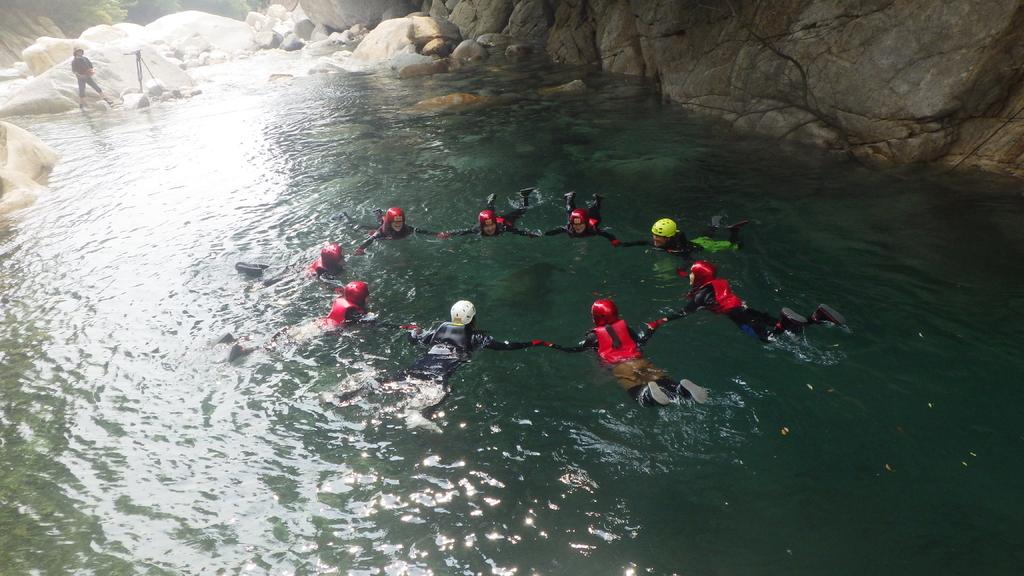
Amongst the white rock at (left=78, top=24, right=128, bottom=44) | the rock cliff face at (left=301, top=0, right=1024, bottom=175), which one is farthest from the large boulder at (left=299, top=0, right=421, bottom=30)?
the rock cliff face at (left=301, top=0, right=1024, bottom=175)

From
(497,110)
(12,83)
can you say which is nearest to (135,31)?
(12,83)

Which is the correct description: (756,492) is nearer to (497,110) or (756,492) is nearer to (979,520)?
(979,520)

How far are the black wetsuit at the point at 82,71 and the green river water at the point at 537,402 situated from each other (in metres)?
17.1

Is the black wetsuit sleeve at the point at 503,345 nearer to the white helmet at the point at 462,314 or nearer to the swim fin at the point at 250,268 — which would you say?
the white helmet at the point at 462,314

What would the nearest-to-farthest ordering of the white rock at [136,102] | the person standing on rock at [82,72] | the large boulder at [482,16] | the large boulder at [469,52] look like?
the person standing on rock at [82,72] → the white rock at [136,102] → the large boulder at [469,52] → the large boulder at [482,16]

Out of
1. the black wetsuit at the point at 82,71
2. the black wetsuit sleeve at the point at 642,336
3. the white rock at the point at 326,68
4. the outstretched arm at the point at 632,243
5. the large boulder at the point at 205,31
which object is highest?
the large boulder at the point at 205,31

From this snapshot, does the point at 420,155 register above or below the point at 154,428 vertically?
above

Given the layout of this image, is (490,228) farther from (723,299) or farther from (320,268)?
(723,299)

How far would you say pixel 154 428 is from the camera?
6.59m

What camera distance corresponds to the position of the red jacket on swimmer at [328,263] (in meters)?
9.65

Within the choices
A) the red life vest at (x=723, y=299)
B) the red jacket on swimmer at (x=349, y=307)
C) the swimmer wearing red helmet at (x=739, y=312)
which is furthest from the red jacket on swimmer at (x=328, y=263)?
the red life vest at (x=723, y=299)

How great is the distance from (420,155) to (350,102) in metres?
10.1

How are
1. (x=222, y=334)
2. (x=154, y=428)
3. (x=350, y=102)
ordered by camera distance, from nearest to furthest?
(x=154, y=428) < (x=222, y=334) < (x=350, y=102)

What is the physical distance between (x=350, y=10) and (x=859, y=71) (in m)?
41.0
